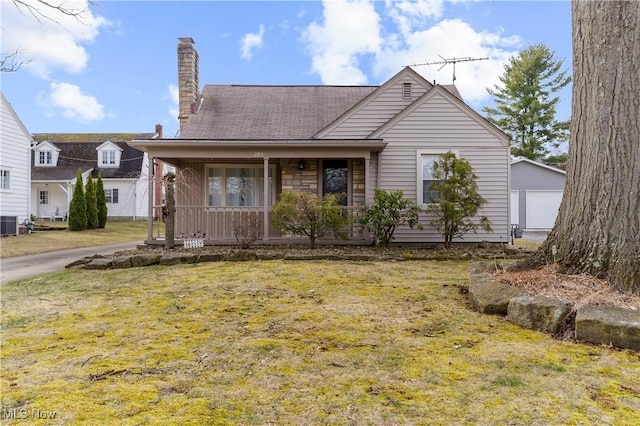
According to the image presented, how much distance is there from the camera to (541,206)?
2200 centimetres

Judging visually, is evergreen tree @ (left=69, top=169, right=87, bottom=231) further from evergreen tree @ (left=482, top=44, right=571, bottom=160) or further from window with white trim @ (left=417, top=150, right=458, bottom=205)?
evergreen tree @ (left=482, top=44, right=571, bottom=160)

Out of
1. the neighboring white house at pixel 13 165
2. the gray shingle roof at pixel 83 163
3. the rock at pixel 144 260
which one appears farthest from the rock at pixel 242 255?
the gray shingle roof at pixel 83 163

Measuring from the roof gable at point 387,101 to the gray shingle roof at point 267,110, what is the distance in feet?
Answer: 3.05

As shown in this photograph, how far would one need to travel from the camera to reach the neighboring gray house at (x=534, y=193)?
71.4 feet

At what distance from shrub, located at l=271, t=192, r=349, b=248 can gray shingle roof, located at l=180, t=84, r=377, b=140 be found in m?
3.09

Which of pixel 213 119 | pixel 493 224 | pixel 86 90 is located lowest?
pixel 493 224

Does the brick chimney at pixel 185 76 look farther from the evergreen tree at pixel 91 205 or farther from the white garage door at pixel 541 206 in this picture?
the white garage door at pixel 541 206

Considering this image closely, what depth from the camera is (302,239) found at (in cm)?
1031

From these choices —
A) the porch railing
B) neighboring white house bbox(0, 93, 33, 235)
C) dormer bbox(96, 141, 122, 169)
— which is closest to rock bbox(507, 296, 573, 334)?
the porch railing

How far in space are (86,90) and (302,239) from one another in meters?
12.9

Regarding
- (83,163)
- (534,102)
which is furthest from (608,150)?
(534,102)

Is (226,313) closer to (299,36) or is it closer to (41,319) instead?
(41,319)

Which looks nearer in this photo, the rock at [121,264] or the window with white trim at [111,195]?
the rock at [121,264]

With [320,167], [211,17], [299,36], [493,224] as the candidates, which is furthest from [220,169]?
[493,224]
